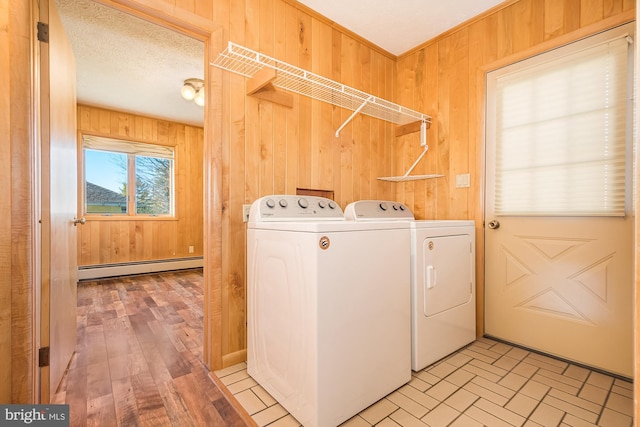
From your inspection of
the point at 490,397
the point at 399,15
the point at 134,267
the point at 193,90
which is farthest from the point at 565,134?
the point at 134,267

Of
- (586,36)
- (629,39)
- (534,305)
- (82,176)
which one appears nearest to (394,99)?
(586,36)

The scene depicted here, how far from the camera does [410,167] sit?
2.59 meters

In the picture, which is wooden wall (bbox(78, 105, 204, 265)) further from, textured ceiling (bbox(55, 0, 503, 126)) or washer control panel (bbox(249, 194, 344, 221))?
washer control panel (bbox(249, 194, 344, 221))

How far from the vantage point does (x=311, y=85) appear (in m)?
2.06

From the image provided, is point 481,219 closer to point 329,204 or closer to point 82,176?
point 329,204

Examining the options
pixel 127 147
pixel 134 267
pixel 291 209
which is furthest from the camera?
pixel 127 147

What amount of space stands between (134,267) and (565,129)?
5.27 meters

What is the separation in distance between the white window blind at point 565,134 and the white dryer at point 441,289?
0.47 m

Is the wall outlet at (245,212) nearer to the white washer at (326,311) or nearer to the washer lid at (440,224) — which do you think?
the white washer at (326,311)

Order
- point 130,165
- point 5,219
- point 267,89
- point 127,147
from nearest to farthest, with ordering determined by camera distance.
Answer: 1. point 5,219
2. point 267,89
3. point 127,147
4. point 130,165

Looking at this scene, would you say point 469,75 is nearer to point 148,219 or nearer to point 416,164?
point 416,164

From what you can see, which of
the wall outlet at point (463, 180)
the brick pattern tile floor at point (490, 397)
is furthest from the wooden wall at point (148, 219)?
the wall outlet at point (463, 180)

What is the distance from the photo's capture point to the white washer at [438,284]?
1.65 meters

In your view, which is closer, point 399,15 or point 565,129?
point 565,129
